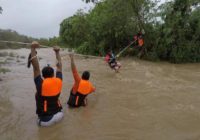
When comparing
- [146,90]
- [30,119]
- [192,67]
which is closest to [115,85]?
[146,90]

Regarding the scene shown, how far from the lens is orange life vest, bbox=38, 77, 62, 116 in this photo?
686 centimetres

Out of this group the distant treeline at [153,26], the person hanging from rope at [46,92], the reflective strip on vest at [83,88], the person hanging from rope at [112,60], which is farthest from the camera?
the distant treeline at [153,26]

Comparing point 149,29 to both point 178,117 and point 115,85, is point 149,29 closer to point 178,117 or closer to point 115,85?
point 115,85

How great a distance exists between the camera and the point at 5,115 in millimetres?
8234

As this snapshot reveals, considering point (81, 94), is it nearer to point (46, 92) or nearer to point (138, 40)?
point (46, 92)

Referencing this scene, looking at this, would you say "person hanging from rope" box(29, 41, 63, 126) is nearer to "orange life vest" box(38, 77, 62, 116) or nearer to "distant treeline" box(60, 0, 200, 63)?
"orange life vest" box(38, 77, 62, 116)

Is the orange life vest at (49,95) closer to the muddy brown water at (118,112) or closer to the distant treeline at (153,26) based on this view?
the muddy brown water at (118,112)

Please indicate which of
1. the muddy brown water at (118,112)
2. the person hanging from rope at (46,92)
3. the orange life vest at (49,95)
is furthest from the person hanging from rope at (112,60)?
the orange life vest at (49,95)

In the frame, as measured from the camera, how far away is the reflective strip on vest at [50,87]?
6.85 metres

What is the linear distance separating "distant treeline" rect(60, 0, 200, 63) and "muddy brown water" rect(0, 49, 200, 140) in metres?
6.66

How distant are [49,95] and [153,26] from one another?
46.7 feet

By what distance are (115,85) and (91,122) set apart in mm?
4330

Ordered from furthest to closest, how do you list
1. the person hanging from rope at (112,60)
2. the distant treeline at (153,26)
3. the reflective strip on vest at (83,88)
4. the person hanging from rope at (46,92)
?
the distant treeline at (153,26)
the person hanging from rope at (112,60)
the reflective strip on vest at (83,88)
the person hanging from rope at (46,92)

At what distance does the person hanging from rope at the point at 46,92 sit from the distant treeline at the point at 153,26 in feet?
42.7
